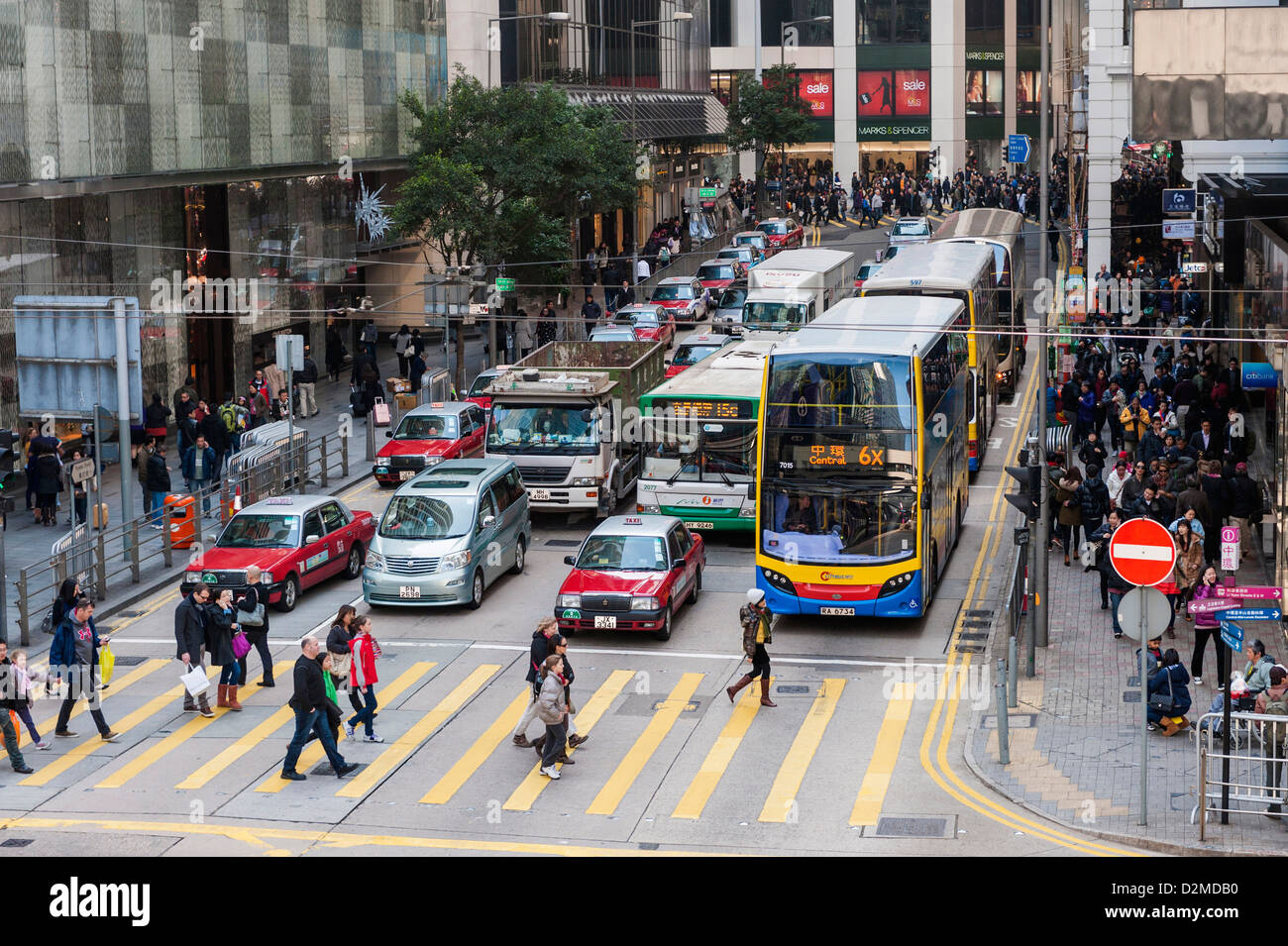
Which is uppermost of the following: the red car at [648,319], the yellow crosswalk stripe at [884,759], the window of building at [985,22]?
the window of building at [985,22]

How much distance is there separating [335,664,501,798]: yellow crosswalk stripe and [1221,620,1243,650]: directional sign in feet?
29.5

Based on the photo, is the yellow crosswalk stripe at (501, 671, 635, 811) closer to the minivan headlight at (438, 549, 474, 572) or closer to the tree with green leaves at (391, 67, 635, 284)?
the minivan headlight at (438, 549, 474, 572)

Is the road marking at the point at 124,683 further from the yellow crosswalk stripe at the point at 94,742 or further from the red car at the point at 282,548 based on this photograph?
the red car at the point at 282,548

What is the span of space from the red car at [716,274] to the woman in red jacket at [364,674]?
1566 inches

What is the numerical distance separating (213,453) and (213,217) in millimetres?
11101

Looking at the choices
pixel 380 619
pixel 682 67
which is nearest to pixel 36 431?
pixel 380 619

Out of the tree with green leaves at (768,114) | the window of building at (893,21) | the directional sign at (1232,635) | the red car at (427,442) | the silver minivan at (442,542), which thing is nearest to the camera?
the directional sign at (1232,635)

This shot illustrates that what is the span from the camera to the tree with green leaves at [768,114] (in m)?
83.4

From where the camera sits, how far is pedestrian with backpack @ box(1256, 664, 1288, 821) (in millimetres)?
16781

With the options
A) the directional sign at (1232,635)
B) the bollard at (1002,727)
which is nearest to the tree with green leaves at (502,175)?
the bollard at (1002,727)

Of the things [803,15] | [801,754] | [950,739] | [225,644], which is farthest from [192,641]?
[803,15]

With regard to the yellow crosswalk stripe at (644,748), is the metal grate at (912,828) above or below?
below

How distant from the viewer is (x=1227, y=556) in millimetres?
22781

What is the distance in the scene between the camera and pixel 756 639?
2148cm
